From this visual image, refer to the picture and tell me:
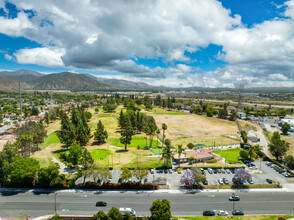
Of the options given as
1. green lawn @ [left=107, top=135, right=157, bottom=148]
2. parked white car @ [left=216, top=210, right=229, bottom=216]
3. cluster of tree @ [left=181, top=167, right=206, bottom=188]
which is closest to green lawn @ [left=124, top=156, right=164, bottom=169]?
cluster of tree @ [left=181, top=167, right=206, bottom=188]

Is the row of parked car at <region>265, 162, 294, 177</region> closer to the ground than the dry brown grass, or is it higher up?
closer to the ground

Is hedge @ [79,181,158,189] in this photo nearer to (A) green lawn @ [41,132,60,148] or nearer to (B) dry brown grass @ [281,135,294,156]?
(A) green lawn @ [41,132,60,148]

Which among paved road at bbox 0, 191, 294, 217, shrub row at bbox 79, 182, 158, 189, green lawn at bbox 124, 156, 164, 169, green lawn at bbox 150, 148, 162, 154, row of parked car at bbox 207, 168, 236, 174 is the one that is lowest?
paved road at bbox 0, 191, 294, 217

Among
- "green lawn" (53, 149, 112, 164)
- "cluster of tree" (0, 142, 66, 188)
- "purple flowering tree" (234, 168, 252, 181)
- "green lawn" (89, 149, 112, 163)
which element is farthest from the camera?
"green lawn" (89, 149, 112, 163)

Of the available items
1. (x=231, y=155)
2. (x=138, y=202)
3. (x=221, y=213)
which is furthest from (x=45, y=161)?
(x=231, y=155)

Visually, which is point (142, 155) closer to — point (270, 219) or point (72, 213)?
point (72, 213)

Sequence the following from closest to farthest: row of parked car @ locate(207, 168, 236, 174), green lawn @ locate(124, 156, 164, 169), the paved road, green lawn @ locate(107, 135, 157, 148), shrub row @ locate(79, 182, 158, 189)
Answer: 1. the paved road
2. shrub row @ locate(79, 182, 158, 189)
3. row of parked car @ locate(207, 168, 236, 174)
4. green lawn @ locate(124, 156, 164, 169)
5. green lawn @ locate(107, 135, 157, 148)

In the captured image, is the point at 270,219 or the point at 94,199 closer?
the point at 270,219

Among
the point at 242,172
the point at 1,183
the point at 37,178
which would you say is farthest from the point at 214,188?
the point at 1,183

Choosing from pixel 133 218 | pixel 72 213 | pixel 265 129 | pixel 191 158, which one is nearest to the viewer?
pixel 133 218
